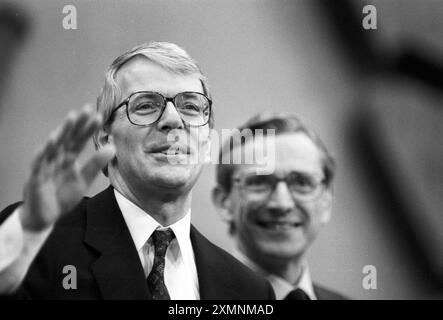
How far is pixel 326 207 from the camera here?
2.75 metres

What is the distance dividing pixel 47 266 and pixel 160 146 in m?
0.59

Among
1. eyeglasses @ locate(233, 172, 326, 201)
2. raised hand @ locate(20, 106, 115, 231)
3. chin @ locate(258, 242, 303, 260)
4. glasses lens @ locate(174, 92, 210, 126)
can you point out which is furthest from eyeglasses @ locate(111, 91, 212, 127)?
Result: chin @ locate(258, 242, 303, 260)

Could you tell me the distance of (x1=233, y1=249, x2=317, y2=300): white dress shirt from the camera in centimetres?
273

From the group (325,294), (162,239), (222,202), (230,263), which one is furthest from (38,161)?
(325,294)

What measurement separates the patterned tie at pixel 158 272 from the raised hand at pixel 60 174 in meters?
0.32

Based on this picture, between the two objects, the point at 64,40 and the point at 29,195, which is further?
the point at 64,40

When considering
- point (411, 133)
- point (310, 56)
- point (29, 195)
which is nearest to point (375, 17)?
point (310, 56)

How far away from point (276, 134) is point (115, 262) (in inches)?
29.7

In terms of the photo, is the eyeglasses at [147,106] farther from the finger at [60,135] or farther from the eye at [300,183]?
the eye at [300,183]

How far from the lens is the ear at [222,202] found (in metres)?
2.74

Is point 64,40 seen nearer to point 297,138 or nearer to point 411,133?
point 297,138

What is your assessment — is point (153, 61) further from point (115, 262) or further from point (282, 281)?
point (282, 281)

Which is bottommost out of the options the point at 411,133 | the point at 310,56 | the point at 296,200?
the point at 296,200

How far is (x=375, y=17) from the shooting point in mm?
2818
